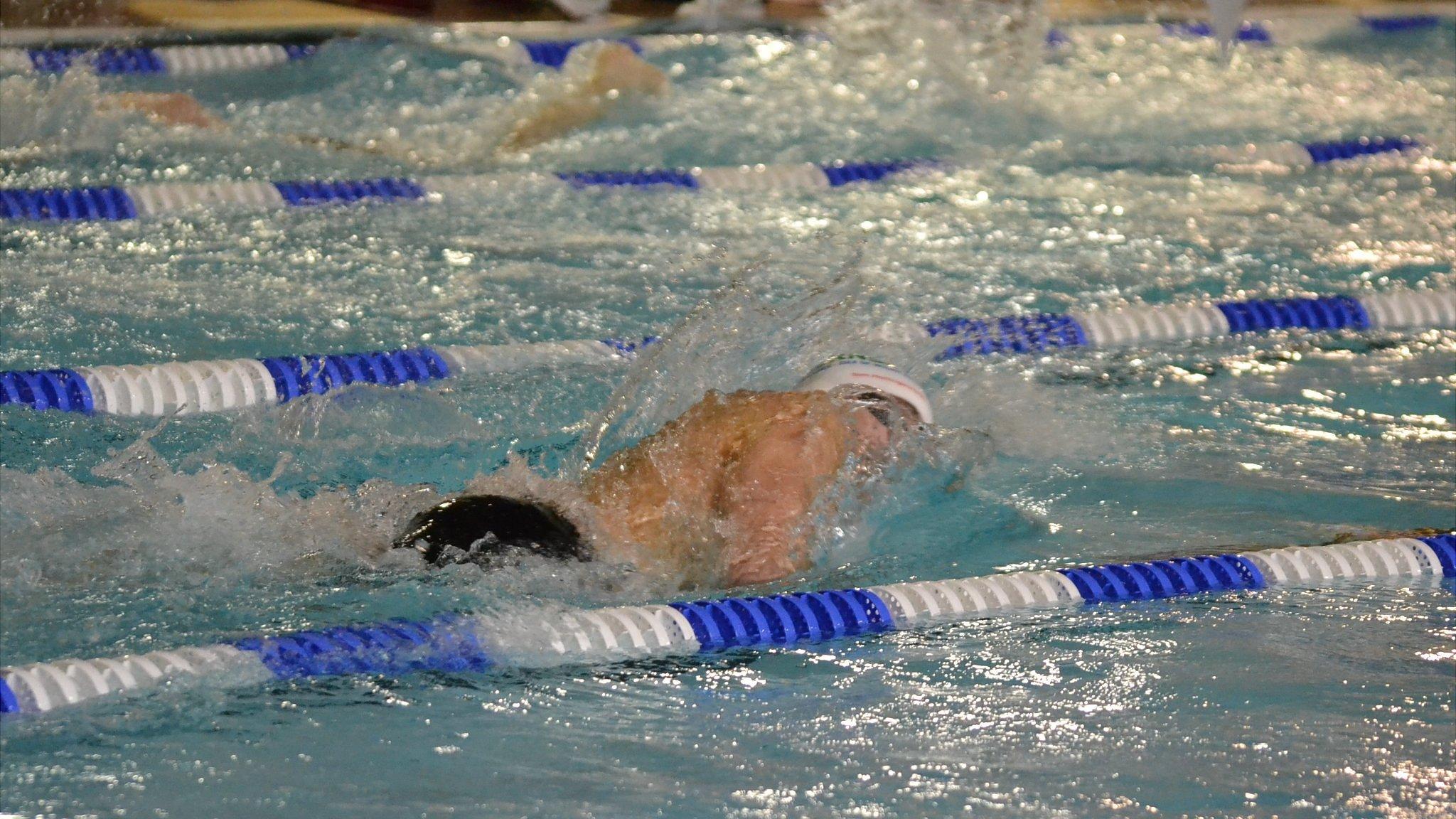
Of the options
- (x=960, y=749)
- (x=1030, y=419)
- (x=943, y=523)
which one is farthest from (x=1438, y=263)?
(x=960, y=749)

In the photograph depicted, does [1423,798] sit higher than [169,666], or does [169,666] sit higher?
[169,666]

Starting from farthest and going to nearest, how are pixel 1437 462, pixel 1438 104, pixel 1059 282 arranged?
pixel 1438 104
pixel 1059 282
pixel 1437 462

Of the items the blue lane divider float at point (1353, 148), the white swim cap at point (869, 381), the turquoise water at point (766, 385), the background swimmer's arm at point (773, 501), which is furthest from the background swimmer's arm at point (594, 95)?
the background swimmer's arm at point (773, 501)

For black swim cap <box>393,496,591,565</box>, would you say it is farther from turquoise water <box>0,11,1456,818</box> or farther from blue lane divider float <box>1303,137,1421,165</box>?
blue lane divider float <box>1303,137,1421,165</box>

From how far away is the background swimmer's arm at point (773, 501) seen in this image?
9.12 feet

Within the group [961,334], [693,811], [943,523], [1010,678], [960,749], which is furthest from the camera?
[961,334]

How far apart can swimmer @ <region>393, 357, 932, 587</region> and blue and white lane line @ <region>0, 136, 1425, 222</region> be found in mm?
2203

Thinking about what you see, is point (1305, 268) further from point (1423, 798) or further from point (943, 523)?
point (1423, 798)

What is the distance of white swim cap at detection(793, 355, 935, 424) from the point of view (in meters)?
3.03

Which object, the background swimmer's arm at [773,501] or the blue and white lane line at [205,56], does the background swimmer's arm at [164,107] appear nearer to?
the blue and white lane line at [205,56]

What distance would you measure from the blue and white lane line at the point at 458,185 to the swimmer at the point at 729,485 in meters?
2.20

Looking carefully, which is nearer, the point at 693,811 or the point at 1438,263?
the point at 693,811

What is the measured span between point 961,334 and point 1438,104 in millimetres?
3898

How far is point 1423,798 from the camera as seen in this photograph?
87.4 inches
